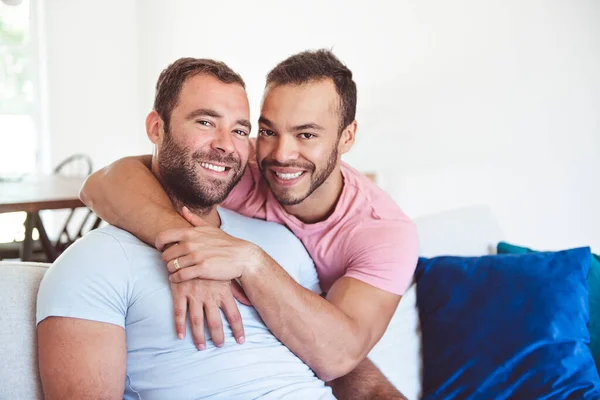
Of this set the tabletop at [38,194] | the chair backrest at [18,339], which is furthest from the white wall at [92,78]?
the chair backrest at [18,339]

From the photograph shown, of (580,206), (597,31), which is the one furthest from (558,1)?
(580,206)

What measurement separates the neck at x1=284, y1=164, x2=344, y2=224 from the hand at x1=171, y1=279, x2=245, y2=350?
1.72 feet

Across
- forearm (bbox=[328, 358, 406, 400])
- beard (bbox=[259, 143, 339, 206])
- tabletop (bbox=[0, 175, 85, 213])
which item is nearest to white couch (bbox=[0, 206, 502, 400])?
forearm (bbox=[328, 358, 406, 400])

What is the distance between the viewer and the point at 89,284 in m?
1.19

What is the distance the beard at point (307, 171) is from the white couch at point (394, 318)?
0.47 meters

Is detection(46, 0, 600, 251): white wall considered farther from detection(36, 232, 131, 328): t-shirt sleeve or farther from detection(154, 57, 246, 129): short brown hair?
detection(36, 232, 131, 328): t-shirt sleeve

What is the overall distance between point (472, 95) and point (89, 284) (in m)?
2.31

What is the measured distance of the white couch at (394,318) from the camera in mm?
1205

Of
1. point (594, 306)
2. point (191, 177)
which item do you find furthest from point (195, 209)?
point (594, 306)

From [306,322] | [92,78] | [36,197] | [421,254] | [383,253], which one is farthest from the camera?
[92,78]

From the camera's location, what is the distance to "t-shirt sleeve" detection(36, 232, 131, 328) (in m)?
1.17

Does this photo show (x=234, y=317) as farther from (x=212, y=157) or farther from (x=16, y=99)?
(x=16, y=99)

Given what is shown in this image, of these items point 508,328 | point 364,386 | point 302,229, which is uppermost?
point 302,229

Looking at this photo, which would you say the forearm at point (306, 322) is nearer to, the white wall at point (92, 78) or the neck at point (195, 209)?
the neck at point (195, 209)
